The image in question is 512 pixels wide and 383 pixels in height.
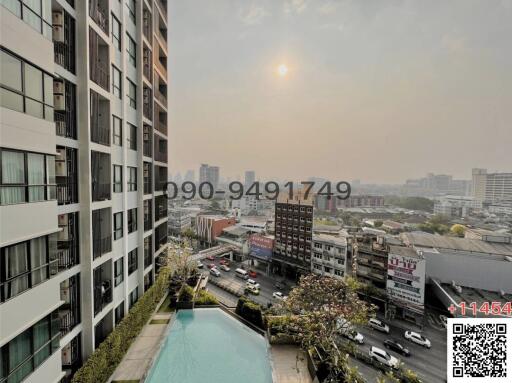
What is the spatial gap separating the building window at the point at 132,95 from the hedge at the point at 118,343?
11133 mm

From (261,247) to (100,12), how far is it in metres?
29.8

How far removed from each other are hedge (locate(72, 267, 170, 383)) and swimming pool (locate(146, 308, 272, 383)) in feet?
5.53

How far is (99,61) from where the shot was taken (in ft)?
31.4

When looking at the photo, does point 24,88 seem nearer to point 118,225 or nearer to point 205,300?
point 118,225

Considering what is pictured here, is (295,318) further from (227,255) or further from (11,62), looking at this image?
(227,255)

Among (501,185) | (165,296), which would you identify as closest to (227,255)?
(165,296)

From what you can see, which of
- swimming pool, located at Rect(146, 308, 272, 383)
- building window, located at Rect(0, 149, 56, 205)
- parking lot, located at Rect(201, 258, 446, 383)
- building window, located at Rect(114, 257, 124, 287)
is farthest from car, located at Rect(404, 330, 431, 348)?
building window, located at Rect(0, 149, 56, 205)

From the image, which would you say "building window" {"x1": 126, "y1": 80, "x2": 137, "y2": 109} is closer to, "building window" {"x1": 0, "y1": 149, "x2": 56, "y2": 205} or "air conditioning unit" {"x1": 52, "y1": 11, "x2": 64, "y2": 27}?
"air conditioning unit" {"x1": 52, "y1": 11, "x2": 64, "y2": 27}

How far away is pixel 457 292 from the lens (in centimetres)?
2180

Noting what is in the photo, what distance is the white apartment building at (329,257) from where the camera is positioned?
88.5ft

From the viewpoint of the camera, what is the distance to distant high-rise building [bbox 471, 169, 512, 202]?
71.8 meters

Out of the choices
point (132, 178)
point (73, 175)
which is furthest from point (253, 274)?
point (73, 175)

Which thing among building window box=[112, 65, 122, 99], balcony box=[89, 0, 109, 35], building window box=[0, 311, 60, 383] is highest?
balcony box=[89, 0, 109, 35]
